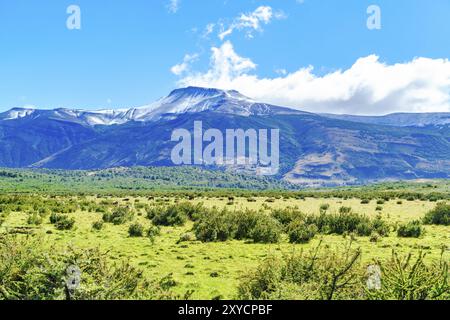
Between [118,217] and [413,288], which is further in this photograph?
[118,217]

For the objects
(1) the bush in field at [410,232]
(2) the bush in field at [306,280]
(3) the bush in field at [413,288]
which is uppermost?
(3) the bush in field at [413,288]

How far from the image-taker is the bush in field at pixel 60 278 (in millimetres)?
9438

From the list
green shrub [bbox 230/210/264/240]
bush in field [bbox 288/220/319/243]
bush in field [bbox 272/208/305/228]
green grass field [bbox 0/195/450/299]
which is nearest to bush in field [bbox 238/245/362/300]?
green grass field [bbox 0/195/450/299]

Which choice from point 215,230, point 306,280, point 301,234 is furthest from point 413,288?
point 215,230

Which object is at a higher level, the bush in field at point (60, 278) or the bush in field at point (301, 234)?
the bush in field at point (60, 278)

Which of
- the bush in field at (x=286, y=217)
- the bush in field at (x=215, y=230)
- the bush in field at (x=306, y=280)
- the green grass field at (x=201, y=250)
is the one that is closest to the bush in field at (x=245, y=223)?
the bush in field at (x=215, y=230)

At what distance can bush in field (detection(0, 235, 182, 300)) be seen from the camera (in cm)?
944

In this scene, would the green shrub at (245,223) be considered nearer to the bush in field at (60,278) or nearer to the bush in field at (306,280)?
the bush in field at (306,280)

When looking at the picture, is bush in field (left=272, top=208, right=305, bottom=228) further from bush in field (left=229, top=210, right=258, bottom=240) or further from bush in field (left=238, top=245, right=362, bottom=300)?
bush in field (left=238, top=245, right=362, bottom=300)

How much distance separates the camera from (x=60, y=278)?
9930mm

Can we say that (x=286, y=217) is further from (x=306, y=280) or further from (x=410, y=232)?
(x=306, y=280)

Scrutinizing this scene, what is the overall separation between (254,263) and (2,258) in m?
11.9
